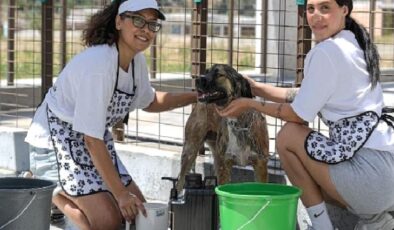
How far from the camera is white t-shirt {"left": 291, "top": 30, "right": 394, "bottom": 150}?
4867 mm

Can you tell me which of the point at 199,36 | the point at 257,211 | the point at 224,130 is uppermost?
the point at 199,36

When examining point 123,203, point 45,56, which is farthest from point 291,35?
point 123,203

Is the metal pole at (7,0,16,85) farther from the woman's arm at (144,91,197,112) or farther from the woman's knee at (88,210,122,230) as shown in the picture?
the woman's knee at (88,210,122,230)

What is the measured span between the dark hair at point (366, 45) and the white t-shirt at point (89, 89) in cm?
144

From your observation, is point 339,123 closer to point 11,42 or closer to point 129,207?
point 129,207

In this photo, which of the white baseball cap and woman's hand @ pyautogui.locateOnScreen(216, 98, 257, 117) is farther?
the white baseball cap

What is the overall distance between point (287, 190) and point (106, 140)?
141 cm

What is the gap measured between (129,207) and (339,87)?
4.69 ft

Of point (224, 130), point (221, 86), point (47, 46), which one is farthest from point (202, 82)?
point (47, 46)

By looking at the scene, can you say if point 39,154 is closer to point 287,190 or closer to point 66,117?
point 66,117

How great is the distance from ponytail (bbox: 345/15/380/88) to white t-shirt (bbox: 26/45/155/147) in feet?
4.75

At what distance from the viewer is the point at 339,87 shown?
16.1 feet

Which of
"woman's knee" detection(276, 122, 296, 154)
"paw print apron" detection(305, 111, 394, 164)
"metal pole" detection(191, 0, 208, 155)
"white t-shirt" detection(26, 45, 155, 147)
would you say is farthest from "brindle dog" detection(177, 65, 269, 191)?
"metal pole" detection(191, 0, 208, 155)

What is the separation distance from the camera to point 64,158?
18.2 ft
